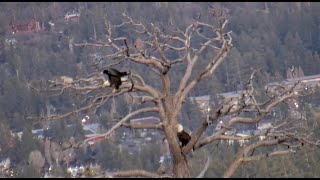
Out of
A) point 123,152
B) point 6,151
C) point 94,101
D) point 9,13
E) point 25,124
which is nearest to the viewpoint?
point 94,101

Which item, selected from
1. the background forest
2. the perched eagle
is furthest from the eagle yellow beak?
the background forest

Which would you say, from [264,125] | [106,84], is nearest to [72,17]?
[264,125]

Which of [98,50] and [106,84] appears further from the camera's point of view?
[98,50]

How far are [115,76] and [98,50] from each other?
1300cm

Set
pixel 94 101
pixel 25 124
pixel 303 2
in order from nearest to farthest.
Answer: pixel 94 101
pixel 25 124
pixel 303 2

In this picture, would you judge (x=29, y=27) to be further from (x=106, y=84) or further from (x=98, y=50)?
(x=106, y=84)

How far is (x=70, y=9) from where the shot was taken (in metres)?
33.6

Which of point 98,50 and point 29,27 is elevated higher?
point 29,27

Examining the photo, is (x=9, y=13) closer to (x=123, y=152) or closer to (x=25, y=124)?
(x=25, y=124)

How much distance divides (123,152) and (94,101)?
12735mm

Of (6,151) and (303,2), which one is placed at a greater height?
(303,2)

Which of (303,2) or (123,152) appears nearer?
(123,152)

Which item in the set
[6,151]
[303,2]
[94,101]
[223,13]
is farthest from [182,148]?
[303,2]

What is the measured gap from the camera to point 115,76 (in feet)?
8.82
